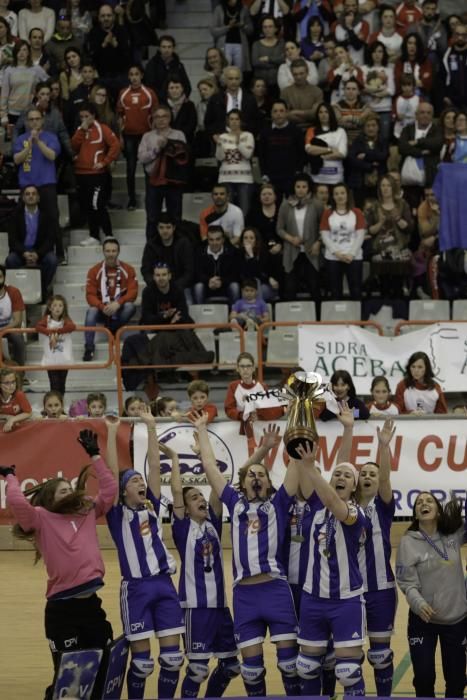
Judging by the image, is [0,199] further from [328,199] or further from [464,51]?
[464,51]

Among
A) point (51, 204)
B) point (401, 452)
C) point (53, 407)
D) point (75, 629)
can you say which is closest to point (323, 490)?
point (75, 629)

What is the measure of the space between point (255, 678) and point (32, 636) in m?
3.31

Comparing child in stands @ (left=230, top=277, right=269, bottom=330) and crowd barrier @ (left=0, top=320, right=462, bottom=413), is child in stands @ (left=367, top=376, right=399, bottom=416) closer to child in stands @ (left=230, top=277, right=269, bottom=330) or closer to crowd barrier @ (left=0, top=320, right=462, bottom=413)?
crowd barrier @ (left=0, top=320, right=462, bottom=413)

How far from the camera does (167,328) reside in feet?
60.5

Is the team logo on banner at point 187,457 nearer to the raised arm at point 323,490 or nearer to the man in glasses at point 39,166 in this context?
the man in glasses at point 39,166

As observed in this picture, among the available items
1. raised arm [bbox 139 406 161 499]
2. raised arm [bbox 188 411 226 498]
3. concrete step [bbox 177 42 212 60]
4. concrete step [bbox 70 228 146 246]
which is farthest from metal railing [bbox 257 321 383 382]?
concrete step [bbox 177 42 212 60]

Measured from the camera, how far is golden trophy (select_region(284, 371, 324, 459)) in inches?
450

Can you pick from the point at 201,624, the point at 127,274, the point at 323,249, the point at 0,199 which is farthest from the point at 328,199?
the point at 201,624

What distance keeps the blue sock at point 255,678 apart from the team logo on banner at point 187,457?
180 inches

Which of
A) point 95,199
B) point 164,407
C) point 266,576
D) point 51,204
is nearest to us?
point 266,576

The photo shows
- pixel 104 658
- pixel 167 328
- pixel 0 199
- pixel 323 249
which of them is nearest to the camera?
pixel 104 658

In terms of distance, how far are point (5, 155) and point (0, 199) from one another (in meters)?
1.10

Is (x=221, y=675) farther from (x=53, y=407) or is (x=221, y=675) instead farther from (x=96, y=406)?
(x=53, y=407)

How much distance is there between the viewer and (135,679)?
1240 cm
